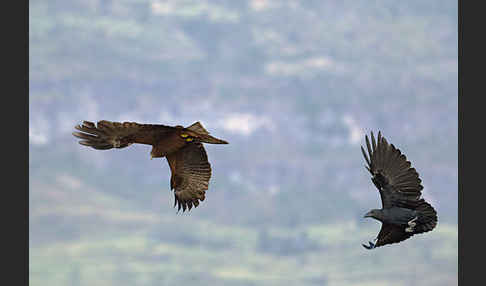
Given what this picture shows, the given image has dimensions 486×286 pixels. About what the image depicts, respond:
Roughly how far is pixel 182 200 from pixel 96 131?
3.62 meters

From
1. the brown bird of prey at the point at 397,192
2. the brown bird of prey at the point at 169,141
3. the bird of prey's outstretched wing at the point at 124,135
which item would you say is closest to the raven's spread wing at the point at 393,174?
the brown bird of prey at the point at 397,192

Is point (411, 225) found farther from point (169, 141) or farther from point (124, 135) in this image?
point (124, 135)

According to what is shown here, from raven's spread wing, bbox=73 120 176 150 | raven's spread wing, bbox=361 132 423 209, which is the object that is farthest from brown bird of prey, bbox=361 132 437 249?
raven's spread wing, bbox=73 120 176 150

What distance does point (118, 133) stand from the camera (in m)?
28.1

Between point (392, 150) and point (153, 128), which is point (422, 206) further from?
point (153, 128)

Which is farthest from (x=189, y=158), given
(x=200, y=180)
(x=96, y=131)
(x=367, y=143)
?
(x=367, y=143)

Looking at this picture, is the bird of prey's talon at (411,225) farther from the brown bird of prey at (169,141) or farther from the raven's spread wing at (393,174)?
the brown bird of prey at (169,141)

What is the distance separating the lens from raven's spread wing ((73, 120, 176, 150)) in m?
27.9

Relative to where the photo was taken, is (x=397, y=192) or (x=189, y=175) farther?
(x=189, y=175)

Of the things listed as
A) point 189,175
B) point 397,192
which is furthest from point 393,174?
point 189,175

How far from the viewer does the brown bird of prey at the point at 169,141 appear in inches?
1096

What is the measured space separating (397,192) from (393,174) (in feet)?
1.75

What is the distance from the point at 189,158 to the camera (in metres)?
29.2

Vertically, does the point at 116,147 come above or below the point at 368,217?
above
